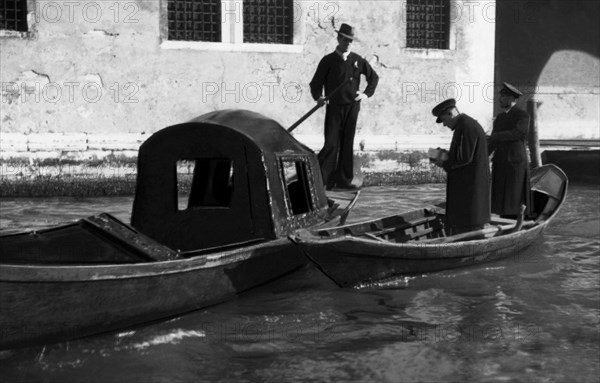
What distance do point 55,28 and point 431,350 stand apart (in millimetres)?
9381

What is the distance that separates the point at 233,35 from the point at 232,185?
7.33m

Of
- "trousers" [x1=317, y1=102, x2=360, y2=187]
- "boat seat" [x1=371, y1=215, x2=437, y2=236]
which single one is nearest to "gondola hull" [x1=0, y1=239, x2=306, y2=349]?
"boat seat" [x1=371, y1=215, x2=437, y2=236]

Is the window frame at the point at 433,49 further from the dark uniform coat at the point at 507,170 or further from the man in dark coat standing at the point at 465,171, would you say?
the man in dark coat standing at the point at 465,171

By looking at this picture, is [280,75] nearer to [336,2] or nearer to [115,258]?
[336,2]

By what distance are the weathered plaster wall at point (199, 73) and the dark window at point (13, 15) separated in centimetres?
23

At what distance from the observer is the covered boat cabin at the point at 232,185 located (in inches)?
266

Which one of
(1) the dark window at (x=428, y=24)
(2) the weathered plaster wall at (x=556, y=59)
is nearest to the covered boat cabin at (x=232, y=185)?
(1) the dark window at (x=428, y=24)

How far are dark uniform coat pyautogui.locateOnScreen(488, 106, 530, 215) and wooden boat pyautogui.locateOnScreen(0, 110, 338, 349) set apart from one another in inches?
81.7

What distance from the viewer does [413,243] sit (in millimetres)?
7215

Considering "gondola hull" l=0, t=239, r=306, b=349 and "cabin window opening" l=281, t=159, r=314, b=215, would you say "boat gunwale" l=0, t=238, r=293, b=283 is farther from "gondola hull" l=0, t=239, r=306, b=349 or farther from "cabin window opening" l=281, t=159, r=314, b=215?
"cabin window opening" l=281, t=159, r=314, b=215

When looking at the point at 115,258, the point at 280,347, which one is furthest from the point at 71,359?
the point at 280,347

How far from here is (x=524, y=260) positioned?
841cm

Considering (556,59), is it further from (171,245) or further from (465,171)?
(171,245)

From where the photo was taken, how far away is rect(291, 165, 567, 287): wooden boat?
6594 mm
